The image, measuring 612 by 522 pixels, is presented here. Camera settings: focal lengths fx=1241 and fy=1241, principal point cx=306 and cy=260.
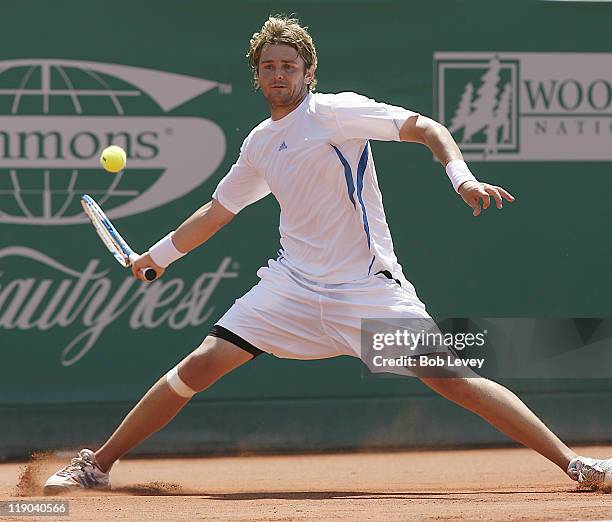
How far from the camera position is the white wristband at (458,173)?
174 inches

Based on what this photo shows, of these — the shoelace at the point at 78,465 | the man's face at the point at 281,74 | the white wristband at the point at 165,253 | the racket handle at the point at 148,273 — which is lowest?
the shoelace at the point at 78,465

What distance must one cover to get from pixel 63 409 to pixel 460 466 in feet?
7.03

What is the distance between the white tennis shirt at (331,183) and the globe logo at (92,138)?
1833 millimetres

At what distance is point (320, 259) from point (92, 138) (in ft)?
7.23

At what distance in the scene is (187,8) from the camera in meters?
6.70

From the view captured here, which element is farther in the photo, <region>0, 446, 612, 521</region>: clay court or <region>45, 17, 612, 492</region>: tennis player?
<region>45, 17, 612, 492</region>: tennis player

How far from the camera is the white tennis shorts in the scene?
15.9ft

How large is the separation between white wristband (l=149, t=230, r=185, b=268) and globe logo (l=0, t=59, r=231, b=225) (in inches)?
57.1

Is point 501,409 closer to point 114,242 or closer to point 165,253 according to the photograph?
point 165,253

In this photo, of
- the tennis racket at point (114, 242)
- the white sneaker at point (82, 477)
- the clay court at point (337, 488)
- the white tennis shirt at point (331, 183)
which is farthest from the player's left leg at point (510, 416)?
the white sneaker at point (82, 477)

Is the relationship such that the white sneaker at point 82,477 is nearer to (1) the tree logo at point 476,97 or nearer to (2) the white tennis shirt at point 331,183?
(2) the white tennis shirt at point 331,183

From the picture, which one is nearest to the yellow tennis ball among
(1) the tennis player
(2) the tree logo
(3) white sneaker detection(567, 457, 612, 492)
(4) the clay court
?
(1) the tennis player

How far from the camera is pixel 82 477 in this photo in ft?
16.8

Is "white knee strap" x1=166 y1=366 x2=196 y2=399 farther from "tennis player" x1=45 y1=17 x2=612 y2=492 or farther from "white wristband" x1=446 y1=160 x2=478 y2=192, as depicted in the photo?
"white wristband" x1=446 y1=160 x2=478 y2=192
